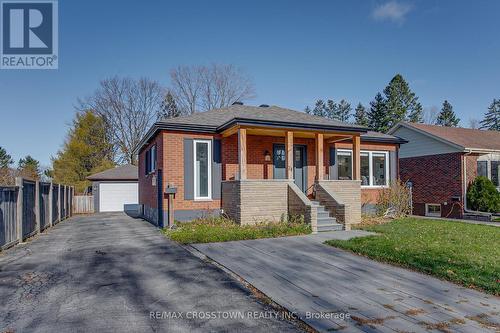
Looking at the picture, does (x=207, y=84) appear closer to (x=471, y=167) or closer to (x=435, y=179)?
(x=435, y=179)

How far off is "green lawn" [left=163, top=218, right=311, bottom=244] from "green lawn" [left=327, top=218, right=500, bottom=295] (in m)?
1.72

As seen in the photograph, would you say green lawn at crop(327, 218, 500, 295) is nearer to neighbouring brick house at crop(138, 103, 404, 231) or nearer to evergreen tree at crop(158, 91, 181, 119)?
neighbouring brick house at crop(138, 103, 404, 231)

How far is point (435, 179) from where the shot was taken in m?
17.2

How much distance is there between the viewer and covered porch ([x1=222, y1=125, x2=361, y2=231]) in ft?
34.6

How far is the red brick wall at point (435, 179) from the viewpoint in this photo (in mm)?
16031

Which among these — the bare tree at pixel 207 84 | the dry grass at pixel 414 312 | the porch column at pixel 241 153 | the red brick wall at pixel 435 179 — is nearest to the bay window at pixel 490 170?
the red brick wall at pixel 435 179

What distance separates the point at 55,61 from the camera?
1113cm

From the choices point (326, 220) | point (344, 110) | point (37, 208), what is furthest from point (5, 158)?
point (344, 110)

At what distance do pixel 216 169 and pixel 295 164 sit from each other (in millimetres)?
3462

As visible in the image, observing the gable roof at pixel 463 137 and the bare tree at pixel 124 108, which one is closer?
the gable roof at pixel 463 137

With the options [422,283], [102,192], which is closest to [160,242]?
[422,283]

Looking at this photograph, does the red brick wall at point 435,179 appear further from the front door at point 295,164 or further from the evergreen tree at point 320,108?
the evergreen tree at point 320,108

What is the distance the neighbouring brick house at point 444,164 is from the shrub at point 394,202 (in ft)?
11.1

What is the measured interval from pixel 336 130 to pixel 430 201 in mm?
Answer: 8849
